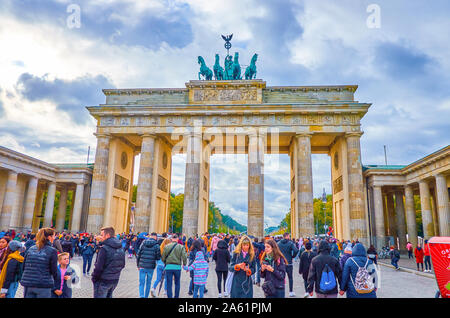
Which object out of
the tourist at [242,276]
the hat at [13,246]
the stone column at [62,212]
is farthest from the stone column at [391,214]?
the stone column at [62,212]

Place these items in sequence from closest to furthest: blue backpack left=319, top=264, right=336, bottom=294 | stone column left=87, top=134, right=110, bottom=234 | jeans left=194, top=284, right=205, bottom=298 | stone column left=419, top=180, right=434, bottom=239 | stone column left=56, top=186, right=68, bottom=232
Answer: blue backpack left=319, top=264, right=336, bottom=294 < jeans left=194, top=284, right=205, bottom=298 < stone column left=419, top=180, right=434, bottom=239 < stone column left=87, top=134, right=110, bottom=234 < stone column left=56, top=186, right=68, bottom=232

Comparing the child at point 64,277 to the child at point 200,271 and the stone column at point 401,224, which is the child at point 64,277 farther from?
the stone column at point 401,224

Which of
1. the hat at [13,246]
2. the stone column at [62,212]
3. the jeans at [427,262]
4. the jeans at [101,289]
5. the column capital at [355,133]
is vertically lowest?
the jeans at [427,262]

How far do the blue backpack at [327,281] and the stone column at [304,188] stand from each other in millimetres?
22552

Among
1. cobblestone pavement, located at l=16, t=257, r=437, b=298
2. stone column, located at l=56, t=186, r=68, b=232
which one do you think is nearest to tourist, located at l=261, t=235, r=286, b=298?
cobblestone pavement, located at l=16, t=257, r=437, b=298

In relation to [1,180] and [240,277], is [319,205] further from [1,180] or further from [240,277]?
[240,277]

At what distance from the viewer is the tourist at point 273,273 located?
18.4 feet

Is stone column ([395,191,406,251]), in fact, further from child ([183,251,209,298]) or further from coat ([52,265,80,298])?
coat ([52,265,80,298])

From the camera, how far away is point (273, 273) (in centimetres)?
568

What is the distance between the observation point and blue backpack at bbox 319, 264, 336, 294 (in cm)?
555

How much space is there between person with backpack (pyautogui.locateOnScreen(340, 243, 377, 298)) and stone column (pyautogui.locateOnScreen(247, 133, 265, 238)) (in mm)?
22975

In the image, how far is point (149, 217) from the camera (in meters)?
30.0

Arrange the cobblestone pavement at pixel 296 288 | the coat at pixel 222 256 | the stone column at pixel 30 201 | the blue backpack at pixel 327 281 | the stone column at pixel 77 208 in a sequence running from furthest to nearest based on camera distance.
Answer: the stone column at pixel 77 208 < the stone column at pixel 30 201 < the cobblestone pavement at pixel 296 288 < the coat at pixel 222 256 < the blue backpack at pixel 327 281

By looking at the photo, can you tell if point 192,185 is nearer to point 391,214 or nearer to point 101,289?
point 391,214
